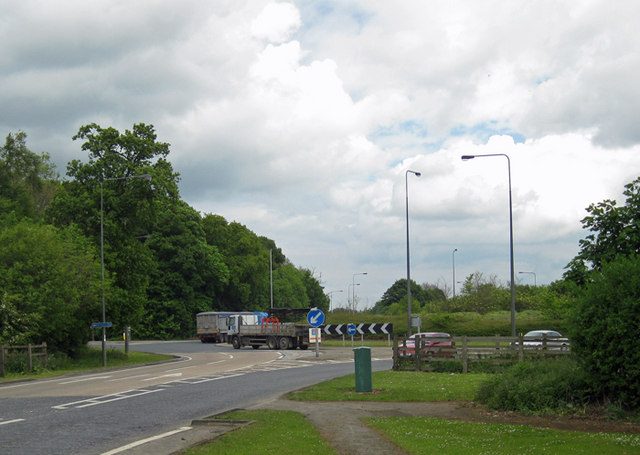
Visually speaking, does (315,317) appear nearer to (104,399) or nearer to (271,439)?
(104,399)

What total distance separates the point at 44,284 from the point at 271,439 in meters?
23.6

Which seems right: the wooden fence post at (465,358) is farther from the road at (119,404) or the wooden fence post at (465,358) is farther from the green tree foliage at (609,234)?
the green tree foliage at (609,234)

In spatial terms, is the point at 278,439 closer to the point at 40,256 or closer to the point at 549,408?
the point at 549,408

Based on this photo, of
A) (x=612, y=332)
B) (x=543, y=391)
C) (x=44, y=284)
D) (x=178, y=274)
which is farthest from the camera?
(x=178, y=274)

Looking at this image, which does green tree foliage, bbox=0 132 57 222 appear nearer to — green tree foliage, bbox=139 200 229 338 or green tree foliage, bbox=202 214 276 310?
green tree foliage, bbox=139 200 229 338

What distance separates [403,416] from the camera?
13336 millimetres

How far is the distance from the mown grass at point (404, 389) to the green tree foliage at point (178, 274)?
60808 millimetres

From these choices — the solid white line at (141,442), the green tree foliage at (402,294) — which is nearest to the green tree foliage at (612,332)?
the solid white line at (141,442)

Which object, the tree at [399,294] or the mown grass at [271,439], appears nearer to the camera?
the mown grass at [271,439]

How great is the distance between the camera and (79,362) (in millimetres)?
36031

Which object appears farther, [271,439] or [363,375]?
[363,375]

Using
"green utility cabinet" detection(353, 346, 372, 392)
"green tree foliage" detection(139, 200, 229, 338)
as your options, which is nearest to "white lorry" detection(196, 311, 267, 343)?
"green tree foliage" detection(139, 200, 229, 338)

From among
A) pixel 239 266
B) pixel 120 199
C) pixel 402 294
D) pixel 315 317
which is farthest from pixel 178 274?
pixel 402 294

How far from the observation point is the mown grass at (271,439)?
32.0 ft
